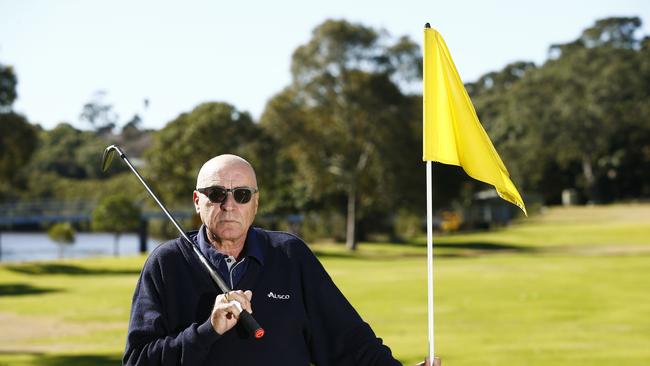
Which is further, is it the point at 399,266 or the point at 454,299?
the point at 399,266

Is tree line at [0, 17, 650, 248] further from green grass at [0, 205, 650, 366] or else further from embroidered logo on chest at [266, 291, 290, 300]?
embroidered logo on chest at [266, 291, 290, 300]

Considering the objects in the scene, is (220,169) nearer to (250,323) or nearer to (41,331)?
(250,323)

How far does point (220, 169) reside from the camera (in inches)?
164

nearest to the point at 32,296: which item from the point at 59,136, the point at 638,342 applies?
the point at 638,342

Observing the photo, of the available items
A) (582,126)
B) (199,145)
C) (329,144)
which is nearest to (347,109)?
(329,144)

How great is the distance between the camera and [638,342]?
18.0 meters

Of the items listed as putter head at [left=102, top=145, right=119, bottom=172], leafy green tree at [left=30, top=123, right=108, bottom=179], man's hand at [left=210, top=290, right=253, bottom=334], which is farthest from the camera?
leafy green tree at [left=30, top=123, right=108, bottom=179]

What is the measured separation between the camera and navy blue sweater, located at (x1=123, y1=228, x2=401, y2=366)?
3.94 metres

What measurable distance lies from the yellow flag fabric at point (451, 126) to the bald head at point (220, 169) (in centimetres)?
92

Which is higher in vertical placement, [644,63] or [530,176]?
[644,63]

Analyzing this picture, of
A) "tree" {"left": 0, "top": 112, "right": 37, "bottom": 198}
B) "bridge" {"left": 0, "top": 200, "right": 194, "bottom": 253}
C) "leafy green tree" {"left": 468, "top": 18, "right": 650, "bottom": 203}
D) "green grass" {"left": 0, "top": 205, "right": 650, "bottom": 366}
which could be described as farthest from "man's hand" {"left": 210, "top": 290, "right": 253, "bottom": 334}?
"leafy green tree" {"left": 468, "top": 18, "right": 650, "bottom": 203}

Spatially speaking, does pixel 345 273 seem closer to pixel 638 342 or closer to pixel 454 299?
pixel 454 299

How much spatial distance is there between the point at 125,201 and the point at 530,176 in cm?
4756

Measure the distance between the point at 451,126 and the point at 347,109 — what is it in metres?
53.5
